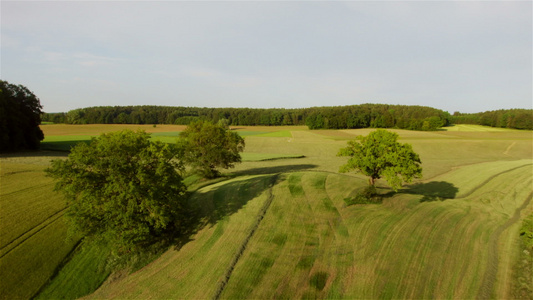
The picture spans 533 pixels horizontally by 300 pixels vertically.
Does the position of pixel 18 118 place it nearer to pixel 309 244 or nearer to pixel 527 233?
pixel 309 244

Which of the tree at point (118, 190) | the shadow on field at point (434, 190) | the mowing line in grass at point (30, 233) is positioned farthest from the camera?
the shadow on field at point (434, 190)

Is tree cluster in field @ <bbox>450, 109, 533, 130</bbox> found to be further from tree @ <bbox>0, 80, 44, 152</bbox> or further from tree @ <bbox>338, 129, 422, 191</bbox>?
tree @ <bbox>0, 80, 44, 152</bbox>

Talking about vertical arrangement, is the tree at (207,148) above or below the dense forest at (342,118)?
below

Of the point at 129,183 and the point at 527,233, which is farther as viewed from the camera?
the point at 527,233

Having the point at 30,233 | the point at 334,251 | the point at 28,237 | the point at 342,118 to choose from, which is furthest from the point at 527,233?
the point at 342,118

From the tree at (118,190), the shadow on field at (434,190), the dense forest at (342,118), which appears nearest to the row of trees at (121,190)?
the tree at (118,190)

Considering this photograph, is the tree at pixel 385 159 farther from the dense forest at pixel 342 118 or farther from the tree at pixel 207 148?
the dense forest at pixel 342 118

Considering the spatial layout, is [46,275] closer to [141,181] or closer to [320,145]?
[141,181]
